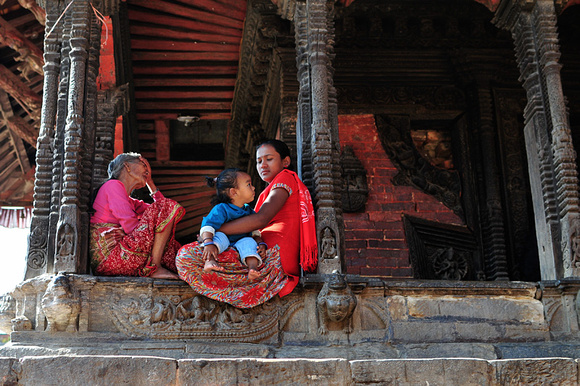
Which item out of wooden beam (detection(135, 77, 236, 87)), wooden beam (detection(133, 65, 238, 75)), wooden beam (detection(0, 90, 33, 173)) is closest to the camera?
wooden beam (detection(133, 65, 238, 75))

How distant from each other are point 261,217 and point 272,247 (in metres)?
0.24

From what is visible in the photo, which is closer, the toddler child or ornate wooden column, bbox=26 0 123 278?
the toddler child

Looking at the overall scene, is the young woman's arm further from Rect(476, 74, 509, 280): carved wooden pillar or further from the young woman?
Rect(476, 74, 509, 280): carved wooden pillar

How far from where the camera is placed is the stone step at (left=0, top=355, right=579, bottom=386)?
4.82 meters

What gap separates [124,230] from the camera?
576cm

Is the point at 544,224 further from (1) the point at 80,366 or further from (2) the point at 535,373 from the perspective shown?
(1) the point at 80,366

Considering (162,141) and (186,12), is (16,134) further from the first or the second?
(186,12)

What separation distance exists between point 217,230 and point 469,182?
172 inches

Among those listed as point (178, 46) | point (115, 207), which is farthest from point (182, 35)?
point (115, 207)

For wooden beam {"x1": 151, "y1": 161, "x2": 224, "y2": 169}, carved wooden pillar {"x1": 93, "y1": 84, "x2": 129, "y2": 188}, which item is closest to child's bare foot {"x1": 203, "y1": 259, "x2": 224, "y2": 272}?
carved wooden pillar {"x1": 93, "y1": 84, "x2": 129, "y2": 188}

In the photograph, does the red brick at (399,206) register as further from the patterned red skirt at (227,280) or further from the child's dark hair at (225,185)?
the patterned red skirt at (227,280)

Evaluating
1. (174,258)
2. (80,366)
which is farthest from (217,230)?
(80,366)

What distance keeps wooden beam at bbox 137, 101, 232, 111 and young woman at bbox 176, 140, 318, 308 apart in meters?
4.62

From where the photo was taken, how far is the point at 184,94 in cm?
1045
